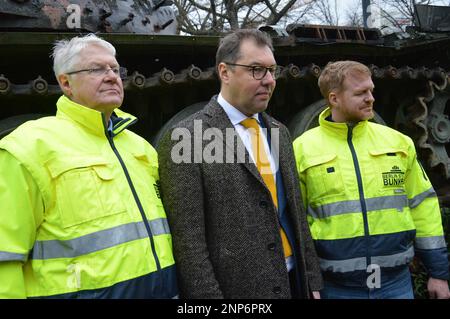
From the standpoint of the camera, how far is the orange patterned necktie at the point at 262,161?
85.2 inches

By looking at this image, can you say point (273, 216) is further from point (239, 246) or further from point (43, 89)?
point (43, 89)

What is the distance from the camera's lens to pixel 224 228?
201 centimetres

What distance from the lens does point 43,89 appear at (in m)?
3.90

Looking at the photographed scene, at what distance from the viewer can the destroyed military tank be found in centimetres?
418

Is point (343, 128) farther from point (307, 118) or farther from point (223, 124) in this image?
point (307, 118)

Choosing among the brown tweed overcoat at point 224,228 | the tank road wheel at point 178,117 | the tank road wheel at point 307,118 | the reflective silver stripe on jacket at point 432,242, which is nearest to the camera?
the brown tweed overcoat at point 224,228

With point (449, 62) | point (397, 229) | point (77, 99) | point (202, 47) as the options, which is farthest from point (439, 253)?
point (449, 62)

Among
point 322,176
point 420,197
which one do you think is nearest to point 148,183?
point 322,176

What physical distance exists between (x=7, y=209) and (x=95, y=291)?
0.41 meters

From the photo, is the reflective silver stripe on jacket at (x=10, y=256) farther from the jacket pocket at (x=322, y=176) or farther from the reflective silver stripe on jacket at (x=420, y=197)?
the reflective silver stripe on jacket at (x=420, y=197)

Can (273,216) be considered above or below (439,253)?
above

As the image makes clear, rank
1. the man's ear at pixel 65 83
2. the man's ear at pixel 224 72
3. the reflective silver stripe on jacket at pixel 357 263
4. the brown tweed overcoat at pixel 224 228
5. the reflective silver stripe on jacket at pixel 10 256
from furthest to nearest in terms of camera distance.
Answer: the reflective silver stripe on jacket at pixel 357 263
the man's ear at pixel 224 72
the man's ear at pixel 65 83
the brown tweed overcoat at pixel 224 228
the reflective silver stripe on jacket at pixel 10 256

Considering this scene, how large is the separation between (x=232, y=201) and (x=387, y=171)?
3.16 ft

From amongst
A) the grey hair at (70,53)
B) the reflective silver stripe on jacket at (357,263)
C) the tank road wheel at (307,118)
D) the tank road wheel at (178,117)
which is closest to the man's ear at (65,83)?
the grey hair at (70,53)
